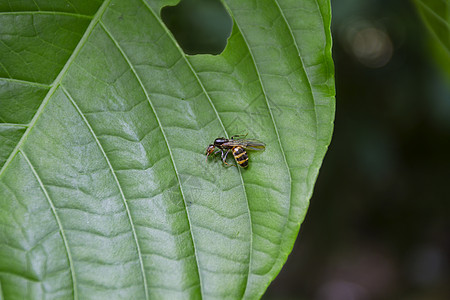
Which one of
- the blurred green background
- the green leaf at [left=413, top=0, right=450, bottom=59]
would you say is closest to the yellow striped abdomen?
the blurred green background

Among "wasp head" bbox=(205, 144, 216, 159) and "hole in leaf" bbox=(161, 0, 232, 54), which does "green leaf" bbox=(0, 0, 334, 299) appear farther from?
"hole in leaf" bbox=(161, 0, 232, 54)

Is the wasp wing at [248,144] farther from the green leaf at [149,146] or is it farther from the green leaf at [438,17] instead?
the green leaf at [438,17]

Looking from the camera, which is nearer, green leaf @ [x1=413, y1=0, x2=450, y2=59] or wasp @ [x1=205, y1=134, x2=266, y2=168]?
wasp @ [x1=205, y1=134, x2=266, y2=168]

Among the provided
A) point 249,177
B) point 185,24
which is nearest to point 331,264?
point 185,24

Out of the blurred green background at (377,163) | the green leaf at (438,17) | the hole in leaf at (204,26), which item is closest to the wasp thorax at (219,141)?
the blurred green background at (377,163)

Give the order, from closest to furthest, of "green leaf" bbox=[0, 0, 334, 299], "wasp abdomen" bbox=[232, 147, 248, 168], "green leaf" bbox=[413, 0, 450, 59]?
"green leaf" bbox=[0, 0, 334, 299] < "wasp abdomen" bbox=[232, 147, 248, 168] < "green leaf" bbox=[413, 0, 450, 59]

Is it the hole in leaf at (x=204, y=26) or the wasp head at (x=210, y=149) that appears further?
the hole in leaf at (x=204, y=26)

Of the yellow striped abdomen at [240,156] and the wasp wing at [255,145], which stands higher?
the wasp wing at [255,145]
